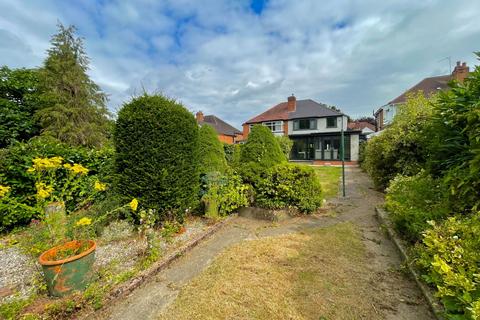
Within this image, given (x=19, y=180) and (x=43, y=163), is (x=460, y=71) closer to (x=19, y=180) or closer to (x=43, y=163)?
(x=43, y=163)

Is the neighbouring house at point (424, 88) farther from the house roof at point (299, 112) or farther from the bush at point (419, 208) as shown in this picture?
the bush at point (419, 208)

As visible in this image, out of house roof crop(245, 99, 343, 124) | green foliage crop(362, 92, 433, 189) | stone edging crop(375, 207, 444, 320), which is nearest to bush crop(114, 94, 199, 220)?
stone edging crop(375, 207, 444, 320)

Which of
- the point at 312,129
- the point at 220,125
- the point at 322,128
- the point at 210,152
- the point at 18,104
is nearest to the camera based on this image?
the point at 210,152

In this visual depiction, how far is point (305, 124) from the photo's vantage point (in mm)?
26984

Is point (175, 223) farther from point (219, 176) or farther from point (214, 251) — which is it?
point (219, 176)

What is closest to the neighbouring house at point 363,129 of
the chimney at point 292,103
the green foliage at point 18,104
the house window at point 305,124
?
the house window at point 305,124

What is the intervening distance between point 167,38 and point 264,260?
761cm

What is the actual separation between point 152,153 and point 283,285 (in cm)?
328

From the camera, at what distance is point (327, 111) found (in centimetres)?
2602

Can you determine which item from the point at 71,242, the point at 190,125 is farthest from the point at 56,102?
the point at 71,242

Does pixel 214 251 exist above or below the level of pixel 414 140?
below

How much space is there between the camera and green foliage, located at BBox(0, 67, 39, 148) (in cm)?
965

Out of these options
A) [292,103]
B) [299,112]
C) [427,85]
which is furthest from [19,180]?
[427,85]

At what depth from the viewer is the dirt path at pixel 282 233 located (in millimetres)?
2326
